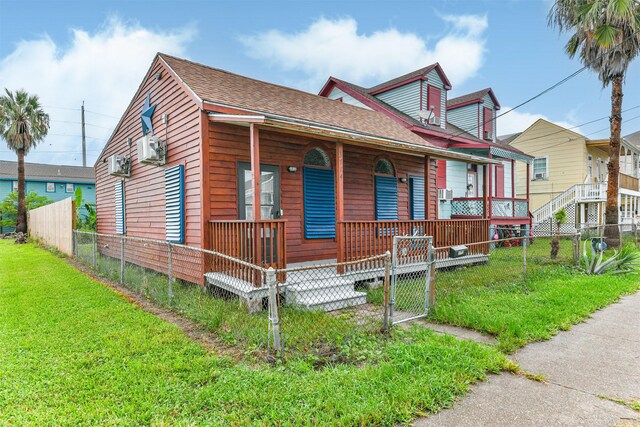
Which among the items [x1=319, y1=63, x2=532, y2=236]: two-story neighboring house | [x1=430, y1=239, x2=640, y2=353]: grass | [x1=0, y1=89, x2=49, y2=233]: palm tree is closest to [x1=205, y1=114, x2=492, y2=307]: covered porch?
[x1=430, y1=239, x2=640, y2=353]: grass

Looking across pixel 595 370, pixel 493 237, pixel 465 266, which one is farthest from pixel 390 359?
pixel 493 237

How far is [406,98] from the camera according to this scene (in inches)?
604

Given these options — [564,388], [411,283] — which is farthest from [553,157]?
[564,388]

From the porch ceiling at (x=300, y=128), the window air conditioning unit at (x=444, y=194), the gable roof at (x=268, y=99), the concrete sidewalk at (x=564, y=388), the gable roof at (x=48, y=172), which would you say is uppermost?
the gable roof at (x=48, y=172)

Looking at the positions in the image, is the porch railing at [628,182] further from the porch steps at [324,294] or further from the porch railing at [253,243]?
the porch railing at [253,243]

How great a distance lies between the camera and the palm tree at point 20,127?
2000 centimetres

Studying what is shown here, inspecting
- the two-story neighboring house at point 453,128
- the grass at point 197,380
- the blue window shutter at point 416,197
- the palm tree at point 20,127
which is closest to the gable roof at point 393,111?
the two-story neighboring house at point 453,128

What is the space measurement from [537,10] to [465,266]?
33.0 feet

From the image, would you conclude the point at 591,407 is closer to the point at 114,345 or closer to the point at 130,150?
the point at 114,345

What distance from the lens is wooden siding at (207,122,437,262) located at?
248 inches

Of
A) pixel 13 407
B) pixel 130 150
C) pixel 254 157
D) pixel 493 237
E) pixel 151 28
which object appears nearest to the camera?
pixel 13 407

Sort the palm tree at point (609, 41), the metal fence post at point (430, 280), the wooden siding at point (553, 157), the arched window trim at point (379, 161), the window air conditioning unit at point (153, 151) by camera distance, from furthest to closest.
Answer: the wooden siding at point (553, 157), the palm tree at point (609, 41), the arched window trim at point (379, 161), the window air conditioning unit at point (153, 151), the metal fence post at point (430, 280)

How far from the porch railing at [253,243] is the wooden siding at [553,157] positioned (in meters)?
19.9

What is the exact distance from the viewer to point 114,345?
12.8ft
